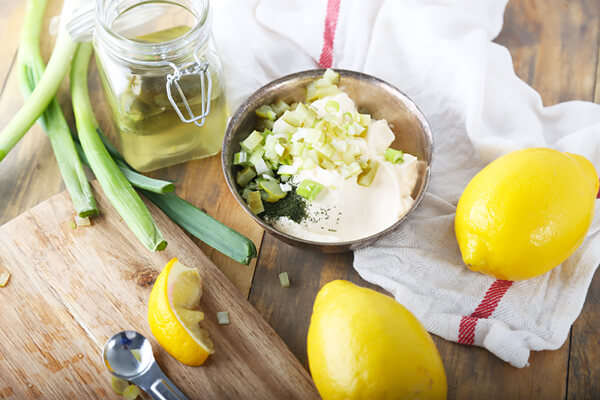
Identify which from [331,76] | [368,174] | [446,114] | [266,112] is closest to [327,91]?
[331,76]

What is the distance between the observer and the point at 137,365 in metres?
Result: 1.24

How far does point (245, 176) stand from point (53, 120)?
581 millimetres

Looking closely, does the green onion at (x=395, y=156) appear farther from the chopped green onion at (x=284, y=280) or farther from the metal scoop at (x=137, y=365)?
the metal scoop at (x=137, y=365)

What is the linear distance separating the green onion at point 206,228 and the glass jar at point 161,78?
0.53ft

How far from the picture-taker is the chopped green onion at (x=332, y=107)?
146 cm

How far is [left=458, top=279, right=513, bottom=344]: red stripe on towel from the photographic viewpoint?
1.30m

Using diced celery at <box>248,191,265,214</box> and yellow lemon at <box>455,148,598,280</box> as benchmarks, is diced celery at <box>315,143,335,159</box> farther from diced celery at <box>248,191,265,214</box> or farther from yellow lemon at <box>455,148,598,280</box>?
yellow lemon at <box>455,148,598,280</box>

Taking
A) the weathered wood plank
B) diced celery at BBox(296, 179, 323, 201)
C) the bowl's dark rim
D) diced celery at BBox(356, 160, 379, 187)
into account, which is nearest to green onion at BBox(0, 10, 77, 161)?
the weathered wood plank

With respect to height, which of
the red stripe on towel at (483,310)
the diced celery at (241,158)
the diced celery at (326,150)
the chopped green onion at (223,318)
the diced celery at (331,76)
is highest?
the diced celery at (331,76)

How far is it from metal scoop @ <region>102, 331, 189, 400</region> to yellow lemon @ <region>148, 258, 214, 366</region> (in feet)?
0.14

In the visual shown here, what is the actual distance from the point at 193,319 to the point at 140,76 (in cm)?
60

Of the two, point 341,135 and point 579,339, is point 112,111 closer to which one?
point 341,135

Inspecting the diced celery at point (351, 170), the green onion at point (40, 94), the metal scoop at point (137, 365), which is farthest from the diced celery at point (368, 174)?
the green onion at point (40, 94)

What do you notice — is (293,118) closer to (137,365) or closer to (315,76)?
(315,76)
